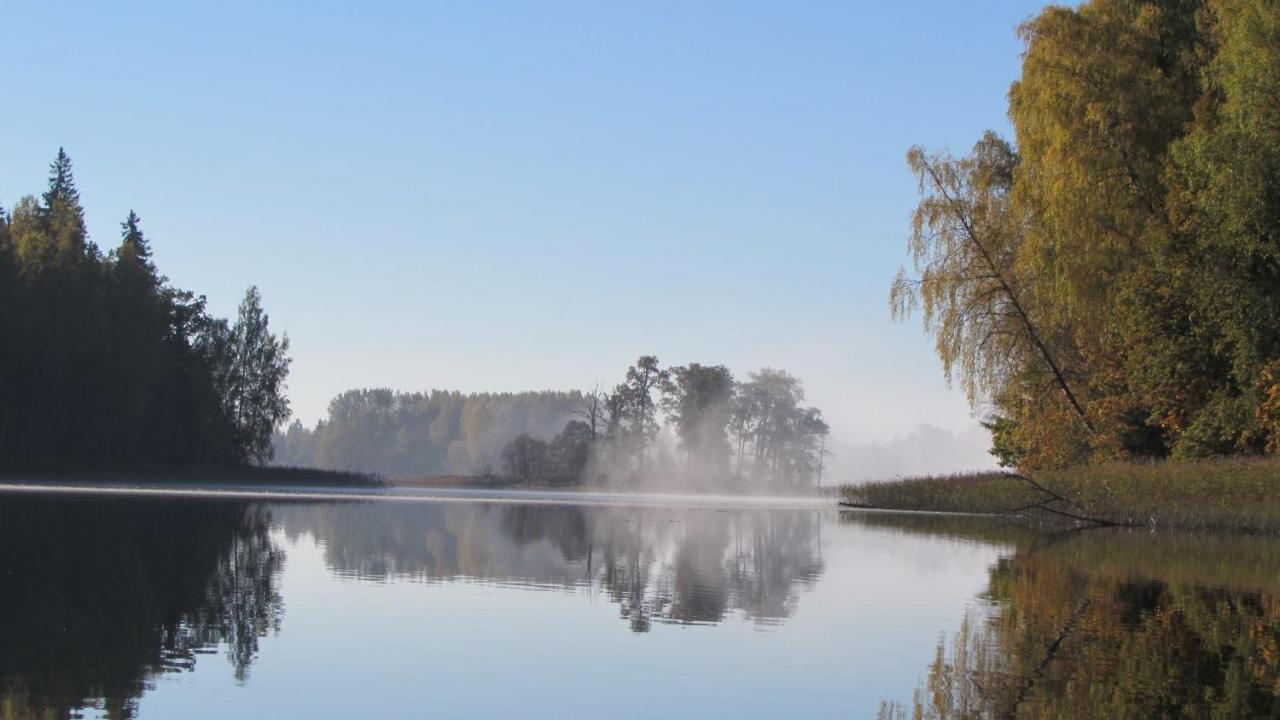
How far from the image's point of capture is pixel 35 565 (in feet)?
55.8

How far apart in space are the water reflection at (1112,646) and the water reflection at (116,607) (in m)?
5.38

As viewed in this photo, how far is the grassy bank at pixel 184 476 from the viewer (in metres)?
66.9

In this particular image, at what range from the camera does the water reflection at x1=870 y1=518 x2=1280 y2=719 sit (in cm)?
911

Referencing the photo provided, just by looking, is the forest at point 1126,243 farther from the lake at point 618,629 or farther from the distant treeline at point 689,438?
the distant treeline at point 689,438

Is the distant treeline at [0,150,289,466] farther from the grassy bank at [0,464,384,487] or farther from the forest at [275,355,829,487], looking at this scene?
the forest at [275,355,829,487]


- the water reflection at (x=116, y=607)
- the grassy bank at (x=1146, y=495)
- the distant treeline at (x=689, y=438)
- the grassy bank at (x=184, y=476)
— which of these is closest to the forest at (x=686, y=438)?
the distant treeline at (x=689, y=438)

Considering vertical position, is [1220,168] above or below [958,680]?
above

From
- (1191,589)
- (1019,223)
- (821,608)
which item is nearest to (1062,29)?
(1019,223)

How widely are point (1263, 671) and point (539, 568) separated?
1120cm

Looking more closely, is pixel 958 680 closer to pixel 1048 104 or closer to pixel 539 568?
pixel 539 568

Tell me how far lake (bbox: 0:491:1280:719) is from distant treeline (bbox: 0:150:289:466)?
48.2m

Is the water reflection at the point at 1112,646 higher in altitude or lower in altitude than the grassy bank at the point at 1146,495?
lower

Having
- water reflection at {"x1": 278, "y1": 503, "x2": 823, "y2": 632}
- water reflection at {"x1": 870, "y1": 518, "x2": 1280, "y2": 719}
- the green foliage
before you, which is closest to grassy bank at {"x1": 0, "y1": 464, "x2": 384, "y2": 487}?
water reflection at {"x1": 278, "y1": 503, "x2": 823, "y2": 632}

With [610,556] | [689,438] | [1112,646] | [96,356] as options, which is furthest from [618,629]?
[689,438]
